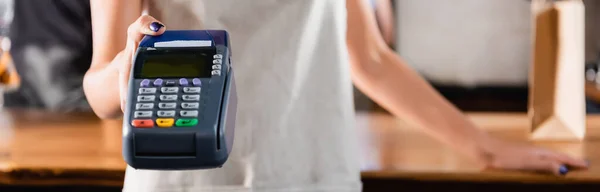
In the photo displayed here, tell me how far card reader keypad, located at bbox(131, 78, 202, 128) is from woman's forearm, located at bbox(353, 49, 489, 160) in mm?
226

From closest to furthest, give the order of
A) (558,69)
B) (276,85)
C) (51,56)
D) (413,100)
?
(276,85) → (413,100) → (558,69) → (51,56)

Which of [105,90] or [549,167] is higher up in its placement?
[105,90]

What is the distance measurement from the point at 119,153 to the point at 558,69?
0.40m

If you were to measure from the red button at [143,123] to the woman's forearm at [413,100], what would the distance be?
0.82 ft

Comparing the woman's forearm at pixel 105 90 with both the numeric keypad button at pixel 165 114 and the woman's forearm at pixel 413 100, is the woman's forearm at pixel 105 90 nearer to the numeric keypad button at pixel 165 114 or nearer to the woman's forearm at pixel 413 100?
the numeric keypad button at pixel 165 114

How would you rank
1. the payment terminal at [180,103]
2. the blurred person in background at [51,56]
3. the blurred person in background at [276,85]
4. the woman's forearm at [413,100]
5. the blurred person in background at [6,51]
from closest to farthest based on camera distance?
the payment terminal at [180,103], the blurred person in background at [276,85], the woman's forearm at [413,100], the blurred person in background at [6,51], the blurred person in background at [51,56]

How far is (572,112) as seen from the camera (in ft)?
2.20

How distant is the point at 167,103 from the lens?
286 millimetres

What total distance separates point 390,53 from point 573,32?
0.22m

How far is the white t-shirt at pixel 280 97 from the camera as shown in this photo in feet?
1.33

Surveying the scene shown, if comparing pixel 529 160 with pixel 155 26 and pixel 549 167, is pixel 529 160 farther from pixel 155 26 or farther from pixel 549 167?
pixel 155 26

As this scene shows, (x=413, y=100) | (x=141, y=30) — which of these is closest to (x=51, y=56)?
(x=413, y=100)

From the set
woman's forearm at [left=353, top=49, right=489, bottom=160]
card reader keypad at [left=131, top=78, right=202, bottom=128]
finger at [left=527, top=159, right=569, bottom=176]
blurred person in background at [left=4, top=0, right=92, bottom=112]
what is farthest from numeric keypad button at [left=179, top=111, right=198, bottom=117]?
blurred person in background at [left=4, top=0, right=92, bottom=112]

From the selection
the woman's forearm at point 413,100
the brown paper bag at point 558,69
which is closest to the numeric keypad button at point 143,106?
the woman's forearm at point 413,100
